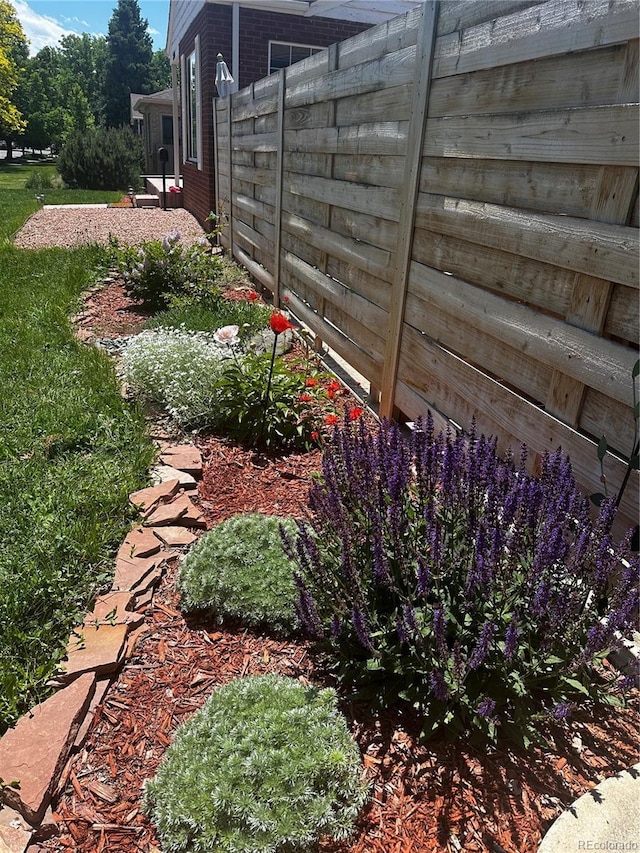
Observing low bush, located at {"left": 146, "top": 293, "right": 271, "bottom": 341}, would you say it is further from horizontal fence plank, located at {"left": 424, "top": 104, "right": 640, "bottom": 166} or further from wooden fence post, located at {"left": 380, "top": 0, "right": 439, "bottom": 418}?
horizontal fence plank, located at {"left": 424, "top": 104, "right": 640, "bottom": 166}

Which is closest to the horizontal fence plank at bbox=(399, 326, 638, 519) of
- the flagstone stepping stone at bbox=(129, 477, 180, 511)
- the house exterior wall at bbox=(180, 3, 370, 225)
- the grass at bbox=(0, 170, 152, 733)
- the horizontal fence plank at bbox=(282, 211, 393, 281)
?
the horizontal fence plank at bbox=(282, 211, 393, 281)

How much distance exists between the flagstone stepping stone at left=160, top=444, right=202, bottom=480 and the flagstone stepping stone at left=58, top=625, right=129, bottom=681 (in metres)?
1.31

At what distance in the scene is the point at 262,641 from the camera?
2.44 metres

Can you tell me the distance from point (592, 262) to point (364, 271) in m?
2.35

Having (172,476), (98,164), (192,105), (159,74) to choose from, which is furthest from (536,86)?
(159,74)

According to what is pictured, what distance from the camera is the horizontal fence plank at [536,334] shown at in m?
2.21

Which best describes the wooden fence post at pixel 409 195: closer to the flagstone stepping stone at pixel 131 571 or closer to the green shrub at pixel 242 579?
the green shrub at pixel 242 579

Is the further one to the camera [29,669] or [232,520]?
[232,520]

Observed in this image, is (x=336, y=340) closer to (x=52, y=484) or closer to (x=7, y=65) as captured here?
(x=52, y=484)

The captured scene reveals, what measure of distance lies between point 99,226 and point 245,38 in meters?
4.91

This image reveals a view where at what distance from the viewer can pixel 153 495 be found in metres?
3.29

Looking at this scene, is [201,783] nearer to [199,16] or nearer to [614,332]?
[614,332]

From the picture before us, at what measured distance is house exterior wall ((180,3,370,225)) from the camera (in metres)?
11.8

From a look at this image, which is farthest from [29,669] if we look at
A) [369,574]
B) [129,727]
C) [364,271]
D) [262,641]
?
[364,271]
